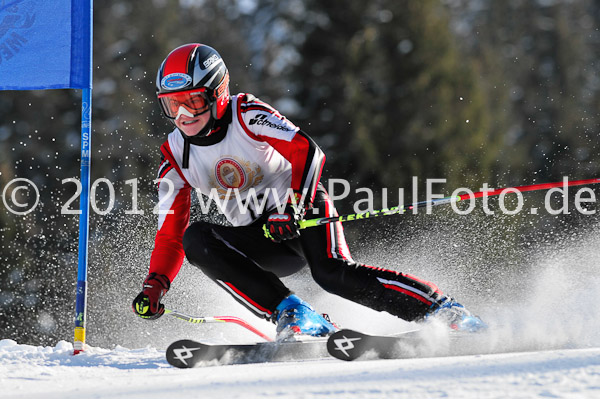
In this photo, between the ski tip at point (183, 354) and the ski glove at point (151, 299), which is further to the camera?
the ski glove at point (151, 299)

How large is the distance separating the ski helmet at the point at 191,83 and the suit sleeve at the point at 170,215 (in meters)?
0.36

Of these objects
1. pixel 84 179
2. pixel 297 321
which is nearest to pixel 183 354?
pixel 297 321

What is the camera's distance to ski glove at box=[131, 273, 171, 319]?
11.9 ft

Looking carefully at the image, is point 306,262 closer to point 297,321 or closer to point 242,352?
point 297,321

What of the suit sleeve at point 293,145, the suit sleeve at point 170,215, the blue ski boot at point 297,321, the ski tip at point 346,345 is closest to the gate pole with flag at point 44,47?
the suit sleeve at point 170,215

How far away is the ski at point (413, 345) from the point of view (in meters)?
3.01

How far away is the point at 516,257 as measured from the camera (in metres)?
14.0

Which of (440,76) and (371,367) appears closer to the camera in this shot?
(371,367)

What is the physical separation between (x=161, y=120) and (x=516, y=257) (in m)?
9.13

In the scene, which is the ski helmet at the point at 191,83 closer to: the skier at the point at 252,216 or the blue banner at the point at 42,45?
the skier at the point at 252,216

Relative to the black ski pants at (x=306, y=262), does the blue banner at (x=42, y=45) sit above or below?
above

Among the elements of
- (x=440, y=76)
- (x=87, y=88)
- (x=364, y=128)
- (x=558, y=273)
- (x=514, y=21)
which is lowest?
(x=558, y=273)

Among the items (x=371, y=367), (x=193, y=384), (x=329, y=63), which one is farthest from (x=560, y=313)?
(x=329, y=63)

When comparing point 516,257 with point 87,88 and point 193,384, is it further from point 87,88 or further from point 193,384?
point 193,384
